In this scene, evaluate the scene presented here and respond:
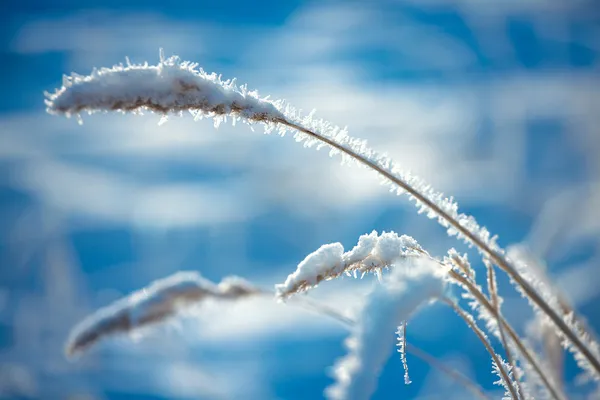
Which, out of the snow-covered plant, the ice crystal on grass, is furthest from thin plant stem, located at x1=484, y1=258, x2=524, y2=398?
the ice crystal on grass

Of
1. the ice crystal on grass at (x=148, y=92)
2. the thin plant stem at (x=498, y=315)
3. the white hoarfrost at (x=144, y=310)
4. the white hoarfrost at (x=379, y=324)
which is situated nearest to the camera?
the white hoarfrost at (x=379, y=324)

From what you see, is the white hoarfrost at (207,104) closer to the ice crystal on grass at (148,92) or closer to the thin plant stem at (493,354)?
the ice crystal on grass at (148,92)

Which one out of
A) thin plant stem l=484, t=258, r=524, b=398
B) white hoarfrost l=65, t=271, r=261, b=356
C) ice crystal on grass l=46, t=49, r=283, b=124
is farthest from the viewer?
white hoarfrost l=65, t=271, r=261, b=356

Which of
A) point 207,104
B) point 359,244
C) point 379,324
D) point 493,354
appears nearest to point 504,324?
point 493,354

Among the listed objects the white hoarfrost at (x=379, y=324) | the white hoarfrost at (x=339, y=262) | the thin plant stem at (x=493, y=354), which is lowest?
the white hoarfrost at (x=379, y=324)

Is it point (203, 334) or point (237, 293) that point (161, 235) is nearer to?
point (203, 334)

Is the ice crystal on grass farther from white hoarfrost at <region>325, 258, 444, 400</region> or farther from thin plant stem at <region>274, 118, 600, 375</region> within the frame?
white hoarfrost at <region>325, 258, 444, 400</region>

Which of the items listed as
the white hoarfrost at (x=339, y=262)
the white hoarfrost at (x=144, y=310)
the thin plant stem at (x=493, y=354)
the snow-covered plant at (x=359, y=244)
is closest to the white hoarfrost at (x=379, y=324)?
the snow-covered plant at (x=359, y=244)

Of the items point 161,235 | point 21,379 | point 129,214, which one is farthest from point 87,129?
point 21,379
